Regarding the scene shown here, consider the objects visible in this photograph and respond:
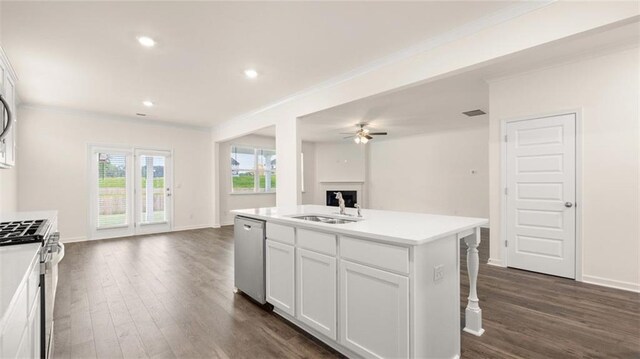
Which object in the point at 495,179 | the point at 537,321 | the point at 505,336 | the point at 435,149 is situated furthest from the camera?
the point at 435,149

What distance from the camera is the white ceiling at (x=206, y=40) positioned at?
239 centimetres

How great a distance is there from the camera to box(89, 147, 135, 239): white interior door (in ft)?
19.4

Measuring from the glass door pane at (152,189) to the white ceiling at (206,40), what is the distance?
2.32 m

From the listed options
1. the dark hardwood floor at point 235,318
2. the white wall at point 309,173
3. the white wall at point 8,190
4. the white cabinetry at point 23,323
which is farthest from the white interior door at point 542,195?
the white wall at point 8,190

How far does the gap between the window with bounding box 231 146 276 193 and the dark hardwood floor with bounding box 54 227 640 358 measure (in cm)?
429

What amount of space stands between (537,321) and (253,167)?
723cm

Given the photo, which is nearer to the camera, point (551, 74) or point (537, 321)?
point (537, 321)

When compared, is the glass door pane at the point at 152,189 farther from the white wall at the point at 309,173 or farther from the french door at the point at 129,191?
the white wall at the point at 309,173

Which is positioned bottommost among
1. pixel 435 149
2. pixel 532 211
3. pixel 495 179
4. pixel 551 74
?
pixel 532 211

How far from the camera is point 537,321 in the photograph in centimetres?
244

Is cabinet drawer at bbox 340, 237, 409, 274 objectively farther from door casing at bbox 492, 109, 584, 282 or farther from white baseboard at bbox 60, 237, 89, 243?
white baseboard at bbox 60, 237, 89, 243

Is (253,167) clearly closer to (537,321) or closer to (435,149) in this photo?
(435,149)

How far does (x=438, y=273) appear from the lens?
5.70 feet

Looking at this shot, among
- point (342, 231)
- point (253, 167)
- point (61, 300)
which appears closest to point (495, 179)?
point (342, 231)
